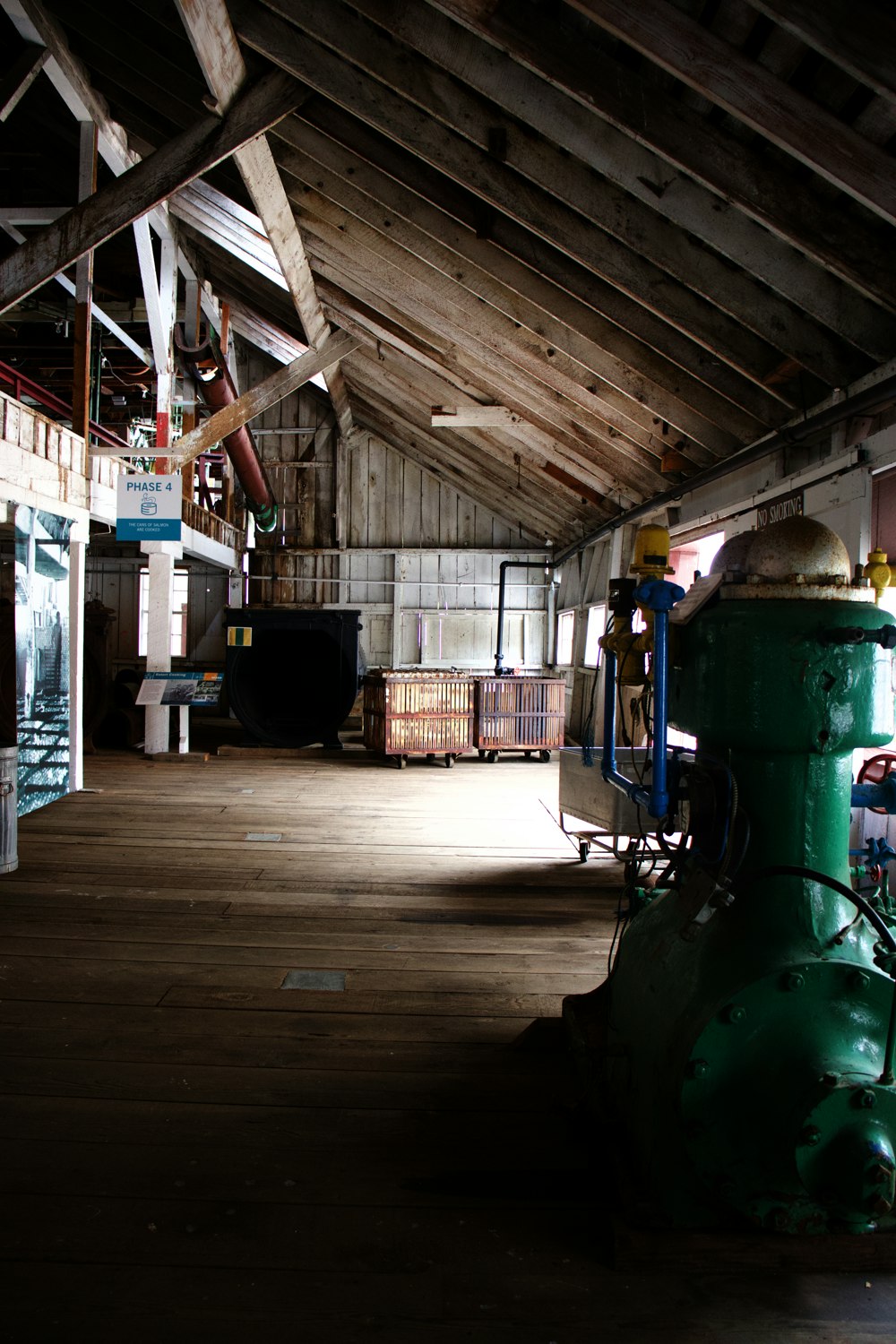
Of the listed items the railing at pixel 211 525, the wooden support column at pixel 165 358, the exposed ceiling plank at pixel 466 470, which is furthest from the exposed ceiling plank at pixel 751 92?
the exposed ceiling plank at pixel 466 470

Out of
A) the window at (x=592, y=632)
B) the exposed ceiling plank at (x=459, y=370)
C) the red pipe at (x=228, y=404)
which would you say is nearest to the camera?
the exposed ceiling plank at (x=459, y=370)

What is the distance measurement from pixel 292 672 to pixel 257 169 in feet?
25.4

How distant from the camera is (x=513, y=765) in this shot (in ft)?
37.4

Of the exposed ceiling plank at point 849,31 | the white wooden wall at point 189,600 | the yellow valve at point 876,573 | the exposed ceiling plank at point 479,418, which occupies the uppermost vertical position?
the exposed ceiling plank at point 479,418

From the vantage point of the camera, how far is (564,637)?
16.1 metres

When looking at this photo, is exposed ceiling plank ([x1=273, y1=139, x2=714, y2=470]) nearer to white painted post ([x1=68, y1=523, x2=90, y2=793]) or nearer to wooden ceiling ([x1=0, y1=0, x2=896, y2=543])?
wooden ceiling ([x1=0, y1=0, x2=896, y2=543])

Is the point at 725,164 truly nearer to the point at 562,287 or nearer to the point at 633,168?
the point at 633,168

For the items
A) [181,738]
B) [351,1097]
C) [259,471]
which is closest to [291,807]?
[181,738]

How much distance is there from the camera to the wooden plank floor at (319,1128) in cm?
192

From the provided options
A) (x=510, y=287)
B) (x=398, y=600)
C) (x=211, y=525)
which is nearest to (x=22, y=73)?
(x=510, y=287)

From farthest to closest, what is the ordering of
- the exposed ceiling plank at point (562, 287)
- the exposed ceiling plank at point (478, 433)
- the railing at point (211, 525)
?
the railing at point (211, 525) < the exposed ceiling plank at point (478, 433) < the exposed ceiling plank at point (562, 287)

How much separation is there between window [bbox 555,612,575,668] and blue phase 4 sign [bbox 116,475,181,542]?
26.2 feet

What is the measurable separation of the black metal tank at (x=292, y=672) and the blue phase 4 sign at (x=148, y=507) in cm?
249

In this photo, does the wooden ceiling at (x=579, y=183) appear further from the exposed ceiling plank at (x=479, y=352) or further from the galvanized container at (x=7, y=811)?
the galvanized container at (x=7, y=811)
